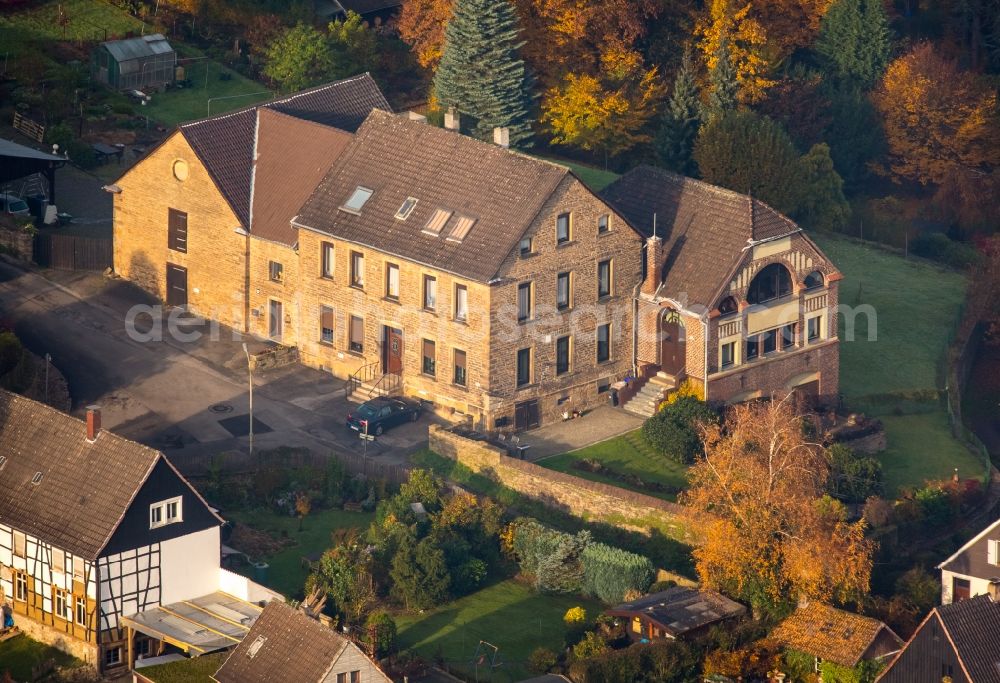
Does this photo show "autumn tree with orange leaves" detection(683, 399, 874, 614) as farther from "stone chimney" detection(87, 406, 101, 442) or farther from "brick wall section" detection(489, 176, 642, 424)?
"stone chimney" detection(87, 406, 101, 442)

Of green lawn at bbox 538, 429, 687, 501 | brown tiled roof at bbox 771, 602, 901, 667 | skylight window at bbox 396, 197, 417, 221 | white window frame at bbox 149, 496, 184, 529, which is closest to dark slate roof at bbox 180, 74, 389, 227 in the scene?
skylight window at bbox 396, 197, 417, 221

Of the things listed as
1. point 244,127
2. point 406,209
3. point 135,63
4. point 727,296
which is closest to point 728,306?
point 727,296

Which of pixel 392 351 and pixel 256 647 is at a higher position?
pixel 392 351

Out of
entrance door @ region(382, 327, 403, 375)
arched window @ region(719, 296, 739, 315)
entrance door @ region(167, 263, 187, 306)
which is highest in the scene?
arched window @ region(719, 296, 739, 315)

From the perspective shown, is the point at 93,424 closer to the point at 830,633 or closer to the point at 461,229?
the point at 461,229

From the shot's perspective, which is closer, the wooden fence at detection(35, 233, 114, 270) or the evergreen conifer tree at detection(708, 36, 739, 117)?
the wooden fence at detection(35, 233, 114, 270)

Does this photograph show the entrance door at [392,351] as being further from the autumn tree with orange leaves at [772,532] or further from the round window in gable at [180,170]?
the autumn tree with orange leaves at [772,532]
